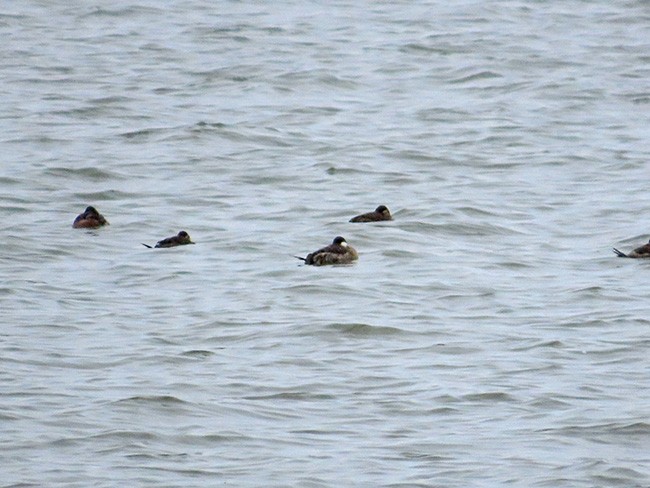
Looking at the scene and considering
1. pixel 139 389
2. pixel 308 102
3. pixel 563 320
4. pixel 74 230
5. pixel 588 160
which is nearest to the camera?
pixel 139 389

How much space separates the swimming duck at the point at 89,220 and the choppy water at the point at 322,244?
189mm

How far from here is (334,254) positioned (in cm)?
1570

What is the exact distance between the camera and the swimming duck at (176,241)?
16328 mm

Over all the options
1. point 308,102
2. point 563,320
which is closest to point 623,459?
point 563,320

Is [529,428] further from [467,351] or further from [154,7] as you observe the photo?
[154,7]

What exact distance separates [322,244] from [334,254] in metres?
1.26

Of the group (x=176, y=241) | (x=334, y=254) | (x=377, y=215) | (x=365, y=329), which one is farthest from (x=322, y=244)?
(x=365, y=329)

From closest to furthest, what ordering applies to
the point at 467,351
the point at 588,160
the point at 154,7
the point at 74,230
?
the point at 467,351
the point at 74,230
the point at 588,160
the point at 154,7

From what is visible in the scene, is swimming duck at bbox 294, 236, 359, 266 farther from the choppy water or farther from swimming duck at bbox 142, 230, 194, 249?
swimming duck at bbox 142, 230, 194, 249

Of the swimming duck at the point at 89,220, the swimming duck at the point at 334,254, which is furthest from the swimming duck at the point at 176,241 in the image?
the swimming duck at the point at 334,254

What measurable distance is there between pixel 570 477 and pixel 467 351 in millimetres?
3160

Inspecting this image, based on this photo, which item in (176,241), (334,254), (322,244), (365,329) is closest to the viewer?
(365,329)

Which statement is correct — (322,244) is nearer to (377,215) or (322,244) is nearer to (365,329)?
(377,215)

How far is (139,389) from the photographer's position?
11.1 metres
